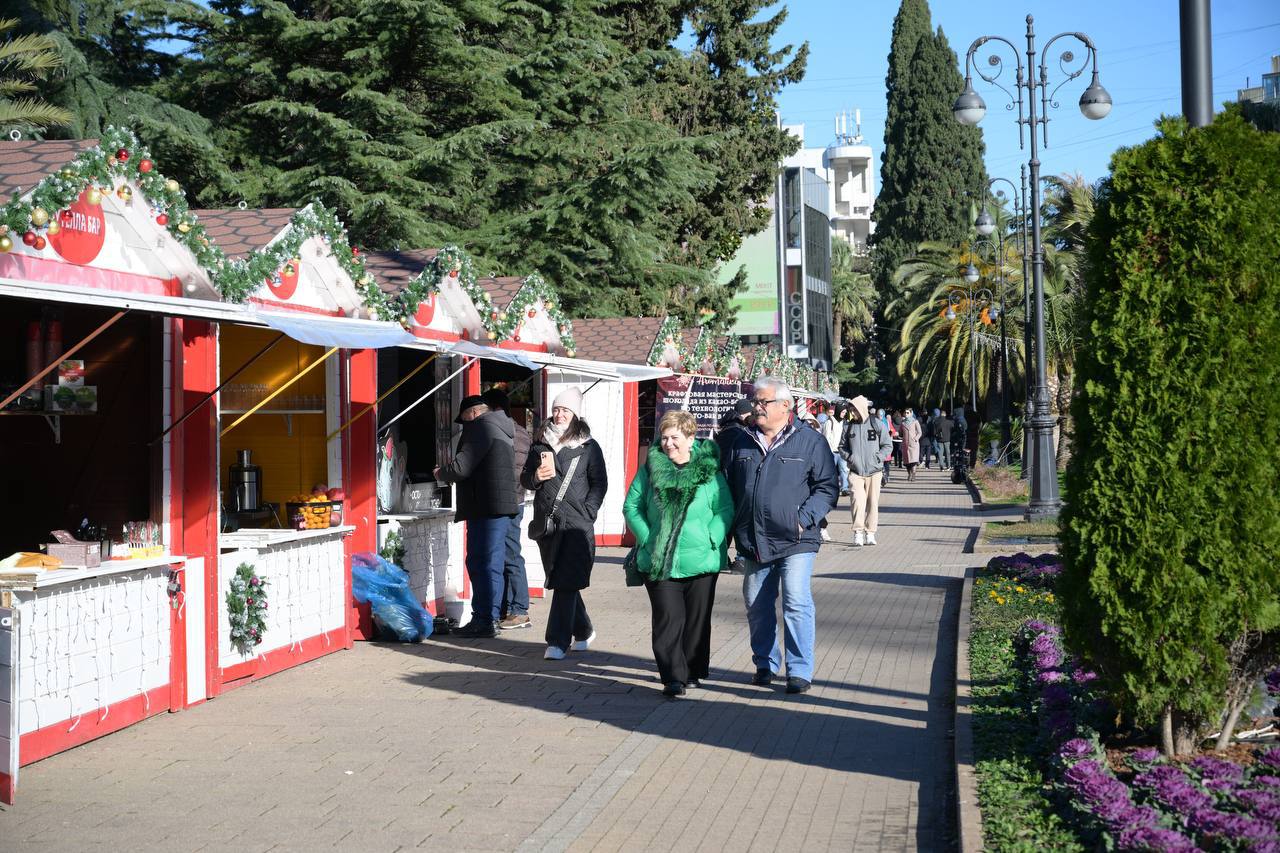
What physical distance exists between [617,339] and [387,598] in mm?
9430

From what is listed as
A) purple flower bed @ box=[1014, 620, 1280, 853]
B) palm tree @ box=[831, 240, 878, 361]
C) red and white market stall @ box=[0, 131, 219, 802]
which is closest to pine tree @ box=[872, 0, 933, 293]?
palm tree @ box=[831, 240, 878, 361]

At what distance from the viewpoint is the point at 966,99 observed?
19.8 m

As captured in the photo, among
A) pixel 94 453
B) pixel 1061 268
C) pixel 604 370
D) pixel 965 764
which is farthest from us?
pixel 1061 268

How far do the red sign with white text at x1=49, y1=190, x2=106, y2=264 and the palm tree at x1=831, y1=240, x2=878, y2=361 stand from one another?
7849cm

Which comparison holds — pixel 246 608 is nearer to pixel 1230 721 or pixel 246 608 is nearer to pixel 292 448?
pixel 292 448

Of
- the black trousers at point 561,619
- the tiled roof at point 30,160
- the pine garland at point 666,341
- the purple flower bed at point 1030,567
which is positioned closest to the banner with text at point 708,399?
the pine garland at point 666,341

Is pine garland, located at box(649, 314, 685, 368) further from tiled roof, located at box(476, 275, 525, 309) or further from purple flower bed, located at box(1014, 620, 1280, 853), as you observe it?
purple flower bed, located at box(1014, 620, 1280, 853)

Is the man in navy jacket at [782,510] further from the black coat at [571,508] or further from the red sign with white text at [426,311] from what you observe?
the red sign with white text at [426,311]

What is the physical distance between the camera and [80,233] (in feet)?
22.8

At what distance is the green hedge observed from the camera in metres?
5.21

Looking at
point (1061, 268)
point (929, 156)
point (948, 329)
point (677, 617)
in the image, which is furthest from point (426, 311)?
point (929, 156)

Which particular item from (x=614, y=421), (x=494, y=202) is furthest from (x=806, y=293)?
(x=614, y=421)

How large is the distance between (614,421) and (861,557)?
3.70 meters

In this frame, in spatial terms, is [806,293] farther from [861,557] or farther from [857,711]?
[857,711]
